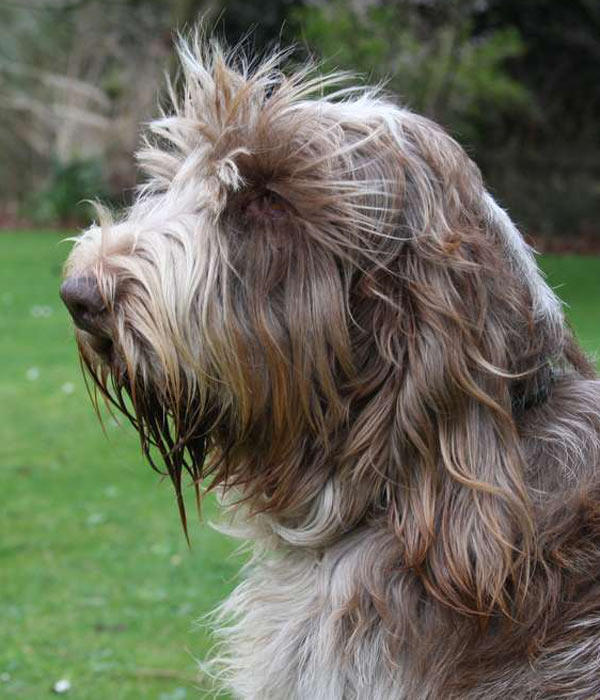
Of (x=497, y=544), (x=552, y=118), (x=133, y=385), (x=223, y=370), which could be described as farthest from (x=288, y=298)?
(x=552, y=118)

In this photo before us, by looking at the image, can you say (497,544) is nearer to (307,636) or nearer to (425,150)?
(307,636)

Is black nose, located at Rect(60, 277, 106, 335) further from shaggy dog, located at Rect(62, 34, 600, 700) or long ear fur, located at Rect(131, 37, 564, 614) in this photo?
long ear fur, located at Rect(131, 37, 564, 614)

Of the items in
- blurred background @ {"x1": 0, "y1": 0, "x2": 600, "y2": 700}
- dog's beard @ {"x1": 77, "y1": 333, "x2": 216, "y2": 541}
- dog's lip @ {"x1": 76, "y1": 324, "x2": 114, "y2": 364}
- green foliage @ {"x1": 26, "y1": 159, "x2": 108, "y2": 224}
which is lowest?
green foliage @ {"x1": 26, "y1": 159, "x2": 108, "y2": 224}

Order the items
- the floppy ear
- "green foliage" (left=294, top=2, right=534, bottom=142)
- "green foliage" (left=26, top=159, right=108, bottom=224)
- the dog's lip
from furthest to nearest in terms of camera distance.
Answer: "green foliage" (left=26, top=159, right=108, bottom=224) → "green foliage" (left=294, top=2, right=534, bottom=142) → the dog's lip → the floppy ear

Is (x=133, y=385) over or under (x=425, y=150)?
under

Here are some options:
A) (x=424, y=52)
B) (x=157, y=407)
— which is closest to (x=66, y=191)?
(x=424, y=52)

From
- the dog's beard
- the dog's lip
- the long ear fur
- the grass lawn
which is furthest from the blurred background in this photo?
the dog's lip

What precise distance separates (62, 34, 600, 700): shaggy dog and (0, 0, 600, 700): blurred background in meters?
0.77

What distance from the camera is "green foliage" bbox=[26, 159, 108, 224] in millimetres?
23359

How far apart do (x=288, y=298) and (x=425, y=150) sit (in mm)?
475

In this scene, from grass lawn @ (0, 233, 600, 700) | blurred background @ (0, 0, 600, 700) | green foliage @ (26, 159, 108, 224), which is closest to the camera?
grass lawn @ (0, 233, 600, 700)

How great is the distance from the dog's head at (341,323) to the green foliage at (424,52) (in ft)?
36.3

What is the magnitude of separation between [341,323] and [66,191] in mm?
22037

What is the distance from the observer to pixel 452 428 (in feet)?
7.98
